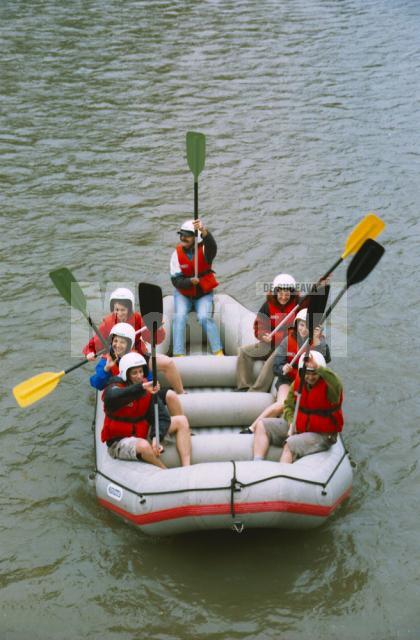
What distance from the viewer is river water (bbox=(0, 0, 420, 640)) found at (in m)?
5.14

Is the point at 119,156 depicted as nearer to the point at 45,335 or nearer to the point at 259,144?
the point at 259,144

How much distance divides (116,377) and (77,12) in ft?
47.6

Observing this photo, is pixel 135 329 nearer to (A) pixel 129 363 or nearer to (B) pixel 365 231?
(A) pixel 129 363

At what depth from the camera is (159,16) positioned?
17.9m

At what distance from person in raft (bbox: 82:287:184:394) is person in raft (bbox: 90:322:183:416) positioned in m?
0.26

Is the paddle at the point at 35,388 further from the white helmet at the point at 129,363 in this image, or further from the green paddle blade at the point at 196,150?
the green paddle blade at the point at 196,150

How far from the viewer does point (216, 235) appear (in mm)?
9836

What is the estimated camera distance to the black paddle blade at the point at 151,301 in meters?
5.86

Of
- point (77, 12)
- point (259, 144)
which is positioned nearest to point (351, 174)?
point (259, 144)

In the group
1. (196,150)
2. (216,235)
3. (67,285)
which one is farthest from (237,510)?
(216,235)

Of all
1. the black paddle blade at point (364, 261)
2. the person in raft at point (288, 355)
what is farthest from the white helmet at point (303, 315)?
the black paddle blade at point (364, 261)

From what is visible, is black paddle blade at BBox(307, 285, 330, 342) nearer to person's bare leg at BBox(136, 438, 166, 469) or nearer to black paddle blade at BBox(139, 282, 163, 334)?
black paddle blade at BBox(139, 282, 163, 334)

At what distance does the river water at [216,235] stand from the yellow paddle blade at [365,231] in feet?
4.71

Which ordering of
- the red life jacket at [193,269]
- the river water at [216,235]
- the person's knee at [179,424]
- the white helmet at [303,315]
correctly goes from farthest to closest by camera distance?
the red life jacket at [193,269] < the white helmet at [303,315] < the person's knee at [179,424] < the river water at [216,235]
